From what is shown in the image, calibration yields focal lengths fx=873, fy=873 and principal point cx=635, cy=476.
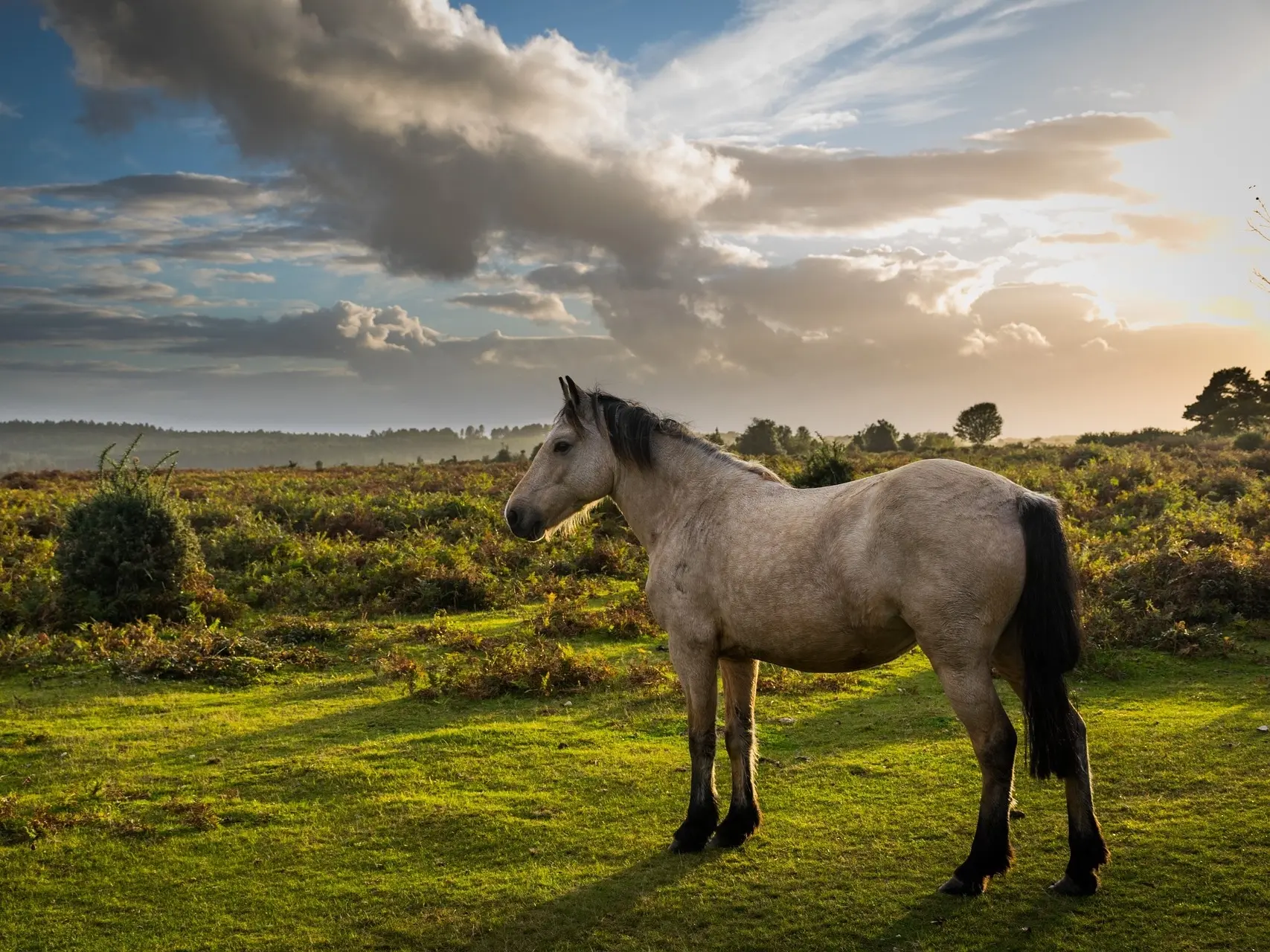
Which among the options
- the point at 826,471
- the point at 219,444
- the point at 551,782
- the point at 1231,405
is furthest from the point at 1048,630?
the point at 219,444

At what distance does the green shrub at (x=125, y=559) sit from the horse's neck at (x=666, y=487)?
9884 mm

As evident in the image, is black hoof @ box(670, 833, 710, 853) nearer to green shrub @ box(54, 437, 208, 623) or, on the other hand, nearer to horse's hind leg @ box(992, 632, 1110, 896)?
horse's hind leg @ box(992, 632, 1110, 896)

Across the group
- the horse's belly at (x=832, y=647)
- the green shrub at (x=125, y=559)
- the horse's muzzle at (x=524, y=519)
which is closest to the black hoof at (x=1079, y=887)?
the horse's belly at (x=832, y=647)

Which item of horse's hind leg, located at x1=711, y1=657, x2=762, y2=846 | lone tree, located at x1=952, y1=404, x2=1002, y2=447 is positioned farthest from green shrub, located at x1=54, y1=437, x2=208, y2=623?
lone tree, located at x1=952, y1=404, x2=1002, y2=447

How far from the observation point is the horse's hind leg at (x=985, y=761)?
469cm

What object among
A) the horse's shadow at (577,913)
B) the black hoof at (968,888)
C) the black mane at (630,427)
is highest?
the black mane at (630,427)

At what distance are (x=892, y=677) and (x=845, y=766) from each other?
353 centimetres

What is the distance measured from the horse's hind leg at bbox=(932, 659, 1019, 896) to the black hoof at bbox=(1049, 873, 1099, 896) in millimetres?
296

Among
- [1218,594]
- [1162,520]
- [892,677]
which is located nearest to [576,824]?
[892,677]

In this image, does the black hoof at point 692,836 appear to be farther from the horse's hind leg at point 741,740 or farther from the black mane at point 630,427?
the black mane at point 630,427

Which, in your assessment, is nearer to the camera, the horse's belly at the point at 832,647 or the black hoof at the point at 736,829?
the horse's belly at the point at 832,647

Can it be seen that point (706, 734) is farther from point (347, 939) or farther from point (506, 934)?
point (347, 939)

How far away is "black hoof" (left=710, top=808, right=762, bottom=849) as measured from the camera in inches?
231

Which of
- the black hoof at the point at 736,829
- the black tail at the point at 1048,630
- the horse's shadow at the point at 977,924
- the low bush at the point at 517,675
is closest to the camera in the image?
the horse's shadow at the point at 977,924
